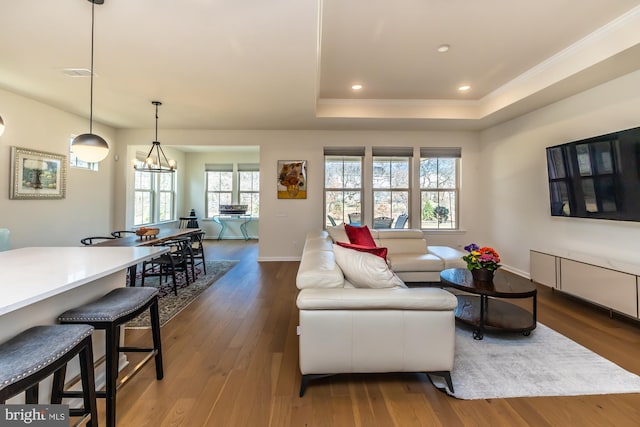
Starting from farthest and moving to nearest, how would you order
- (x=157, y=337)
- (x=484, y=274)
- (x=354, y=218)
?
(x=354, y=218) < (x=484, y=274) < (x=157, y=337)

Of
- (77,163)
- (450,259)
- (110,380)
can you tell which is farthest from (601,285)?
(77,163)

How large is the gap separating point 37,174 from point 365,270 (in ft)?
17.2

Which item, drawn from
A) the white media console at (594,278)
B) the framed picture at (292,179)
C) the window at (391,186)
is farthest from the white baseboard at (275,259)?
the white media console at (594,278)

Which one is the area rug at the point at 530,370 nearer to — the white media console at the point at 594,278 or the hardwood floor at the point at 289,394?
the hardwood floor at the point at 289,394

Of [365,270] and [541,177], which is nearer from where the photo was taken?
[365,270]

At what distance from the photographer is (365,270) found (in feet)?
6.47

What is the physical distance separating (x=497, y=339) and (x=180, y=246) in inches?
157

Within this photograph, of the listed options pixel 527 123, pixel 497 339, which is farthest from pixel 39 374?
pixel 527 123

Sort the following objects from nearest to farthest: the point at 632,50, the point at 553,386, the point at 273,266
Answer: the point at 553,386 < the point at 632,50 < the point at 273,266

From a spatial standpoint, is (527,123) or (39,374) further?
(527,123)

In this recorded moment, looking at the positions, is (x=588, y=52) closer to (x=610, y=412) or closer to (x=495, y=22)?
(x=495, y=22)

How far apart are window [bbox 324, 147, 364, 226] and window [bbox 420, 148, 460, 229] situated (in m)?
1.39

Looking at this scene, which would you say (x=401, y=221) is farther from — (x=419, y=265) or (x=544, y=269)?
(x=544, y=269)

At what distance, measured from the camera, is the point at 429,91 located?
14.7 ft
